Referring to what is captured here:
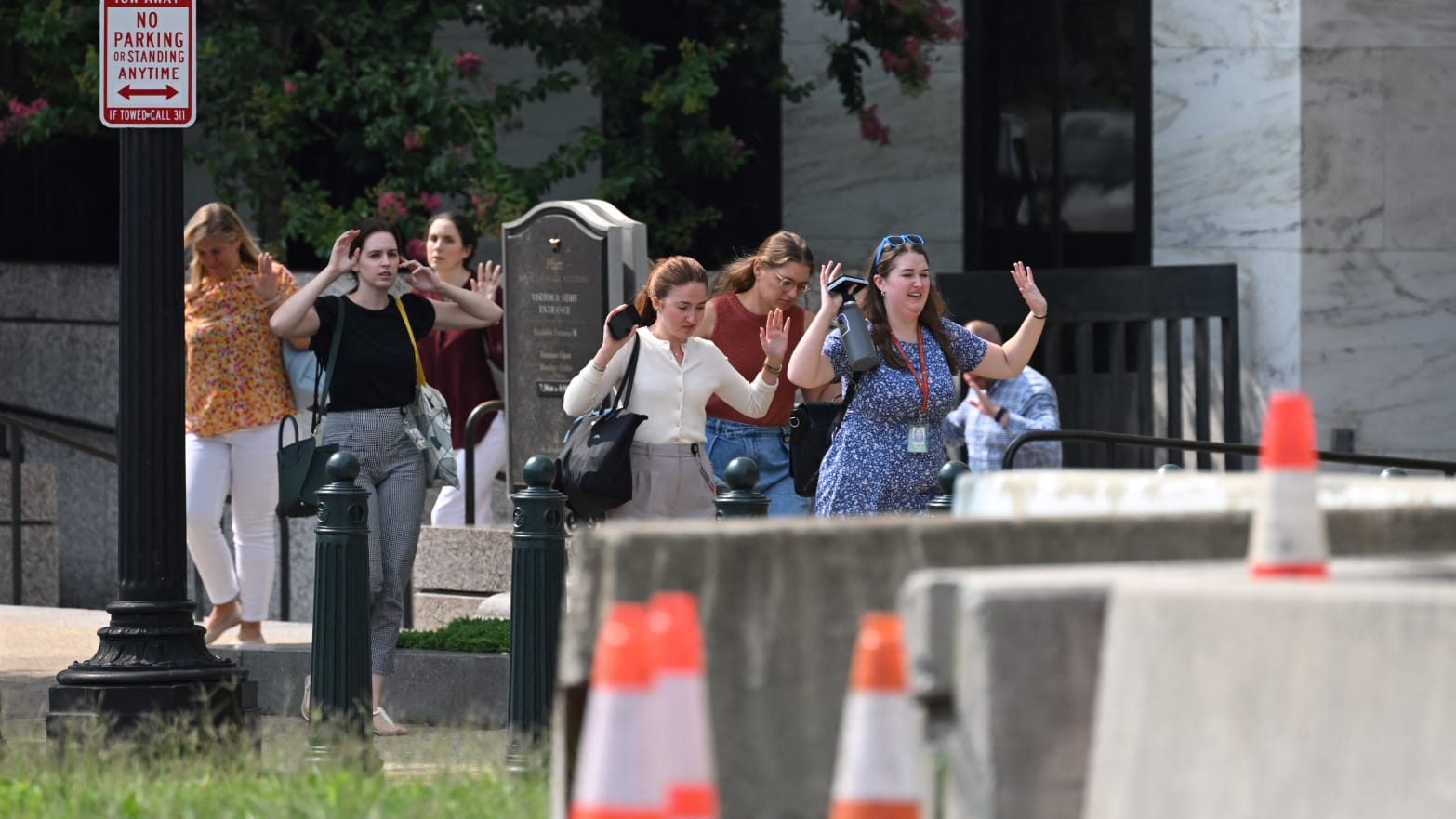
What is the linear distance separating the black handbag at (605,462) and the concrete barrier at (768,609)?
4736mm

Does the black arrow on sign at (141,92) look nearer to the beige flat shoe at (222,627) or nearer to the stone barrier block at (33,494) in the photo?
the beige flat shoe at (222,627)

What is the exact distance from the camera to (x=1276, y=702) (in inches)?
146

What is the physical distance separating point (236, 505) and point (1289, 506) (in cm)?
714

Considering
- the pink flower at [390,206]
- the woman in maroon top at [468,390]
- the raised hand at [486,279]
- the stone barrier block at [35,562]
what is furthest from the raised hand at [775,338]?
the stone barrier block at [35,562]

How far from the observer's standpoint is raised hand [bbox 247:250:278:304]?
32.3 ft

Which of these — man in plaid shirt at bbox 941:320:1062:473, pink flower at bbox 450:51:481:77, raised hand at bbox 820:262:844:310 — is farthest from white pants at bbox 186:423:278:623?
pink flower at bbox 450:51:481:77

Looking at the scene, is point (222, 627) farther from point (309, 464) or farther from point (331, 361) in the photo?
point (331, 361)

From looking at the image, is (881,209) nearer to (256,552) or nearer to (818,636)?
(256,552)

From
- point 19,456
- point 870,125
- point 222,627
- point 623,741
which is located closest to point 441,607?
point 222,627

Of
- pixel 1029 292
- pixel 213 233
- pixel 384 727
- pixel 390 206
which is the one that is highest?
pixel 390 206

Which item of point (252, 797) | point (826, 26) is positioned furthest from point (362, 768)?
point (826, 26)

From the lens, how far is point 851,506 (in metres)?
8.41

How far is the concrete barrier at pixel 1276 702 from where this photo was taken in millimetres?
3586

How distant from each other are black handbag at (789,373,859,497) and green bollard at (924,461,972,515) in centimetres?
88
